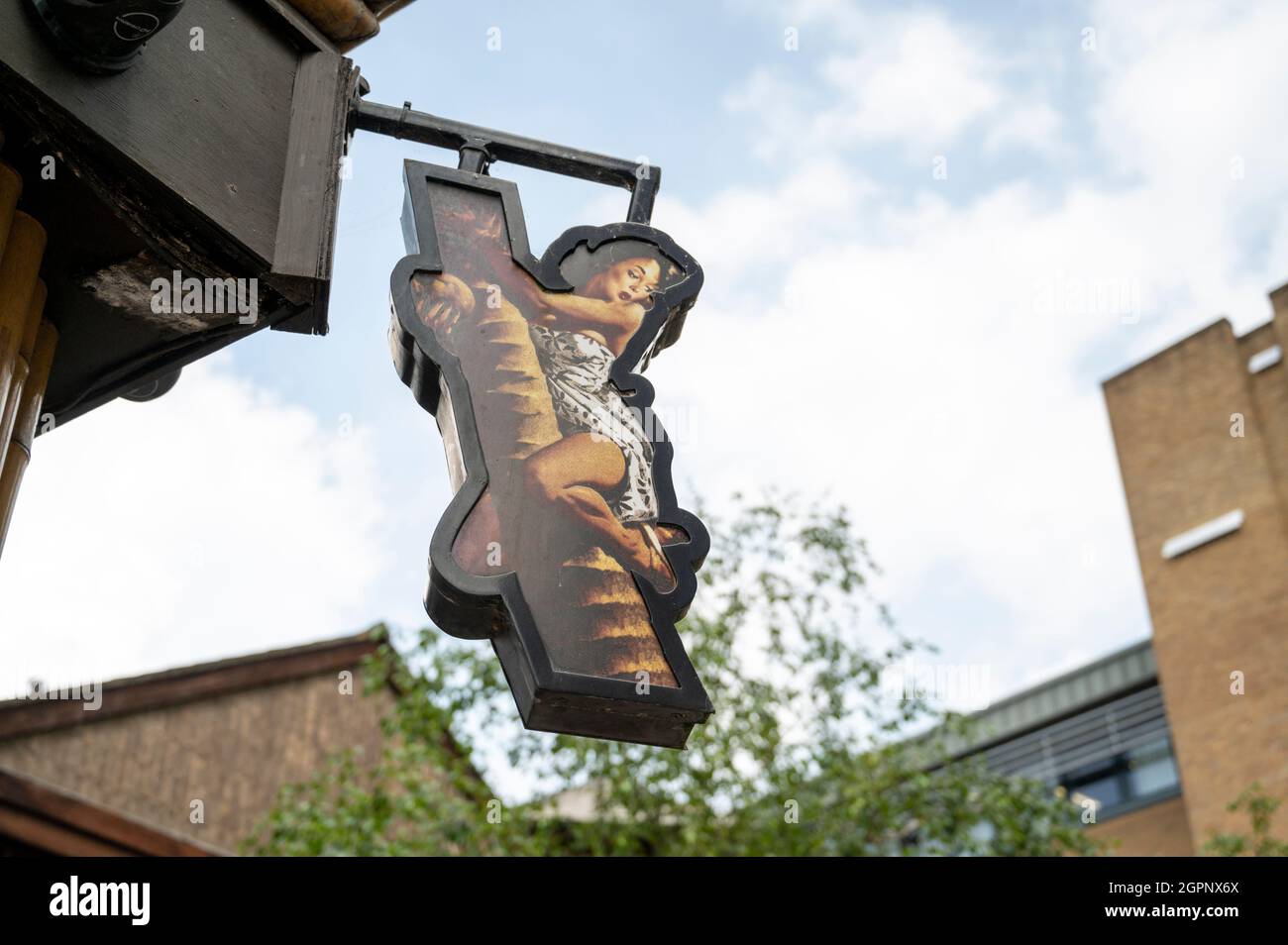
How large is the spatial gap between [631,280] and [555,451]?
Result: 0.78m

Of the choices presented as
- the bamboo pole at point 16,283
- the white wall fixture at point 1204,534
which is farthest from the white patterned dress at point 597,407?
the white wall fixture at point 1204,534

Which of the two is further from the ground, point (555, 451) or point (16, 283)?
point (16, 283)

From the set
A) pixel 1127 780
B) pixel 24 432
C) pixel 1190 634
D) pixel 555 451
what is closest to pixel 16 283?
pixel 24 432

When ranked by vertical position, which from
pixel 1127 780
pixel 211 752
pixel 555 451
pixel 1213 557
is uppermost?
pixel 1213 557

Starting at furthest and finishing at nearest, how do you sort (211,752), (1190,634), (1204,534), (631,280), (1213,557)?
(1204,534)
(1213,557)
(1190,634)
(211,752)
(631,280)

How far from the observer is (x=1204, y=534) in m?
20.8

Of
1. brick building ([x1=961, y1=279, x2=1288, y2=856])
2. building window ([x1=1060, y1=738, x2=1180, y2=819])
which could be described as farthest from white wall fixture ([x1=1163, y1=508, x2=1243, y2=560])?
building window ([x1=1060, y1=738, x2=1180, y2=819])

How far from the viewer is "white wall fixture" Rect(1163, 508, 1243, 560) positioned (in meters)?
20.5

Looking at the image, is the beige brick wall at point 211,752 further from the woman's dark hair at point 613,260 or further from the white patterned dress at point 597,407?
the white patterned dress at point 597,407

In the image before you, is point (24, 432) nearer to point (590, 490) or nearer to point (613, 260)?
point (590, 490)

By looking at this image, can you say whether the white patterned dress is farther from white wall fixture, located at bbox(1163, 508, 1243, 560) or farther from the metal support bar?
white wall fixture, located at bbox(1163, 508, 1243, 560)

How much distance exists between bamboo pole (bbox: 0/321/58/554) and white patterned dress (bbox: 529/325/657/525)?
130cm
